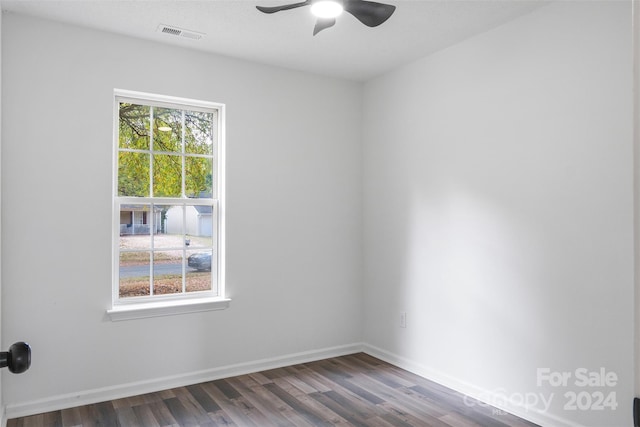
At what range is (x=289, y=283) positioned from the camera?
14.1ft

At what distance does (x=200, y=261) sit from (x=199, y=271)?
→ 9 centimetres

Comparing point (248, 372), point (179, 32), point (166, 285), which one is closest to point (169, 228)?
point (166, 285)

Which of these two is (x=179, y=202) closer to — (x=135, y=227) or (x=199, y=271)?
(x=135, y=227)

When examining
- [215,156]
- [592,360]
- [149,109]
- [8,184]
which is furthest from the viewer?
[215,156]

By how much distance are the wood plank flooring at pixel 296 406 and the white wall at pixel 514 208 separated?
276 mm

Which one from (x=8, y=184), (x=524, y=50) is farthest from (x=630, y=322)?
(x=8, y=184)

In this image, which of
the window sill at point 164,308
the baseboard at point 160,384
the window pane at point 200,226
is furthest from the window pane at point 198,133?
the baseboard at point 160,384

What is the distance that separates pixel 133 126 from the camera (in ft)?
12.2

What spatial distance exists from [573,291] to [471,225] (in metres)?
0.89

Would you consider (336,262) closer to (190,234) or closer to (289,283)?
(289,283)

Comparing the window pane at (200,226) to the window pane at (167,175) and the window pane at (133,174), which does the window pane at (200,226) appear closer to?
the window pane at (167,175)

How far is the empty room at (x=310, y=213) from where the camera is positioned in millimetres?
2855

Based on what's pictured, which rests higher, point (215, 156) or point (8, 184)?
point (215, 156)

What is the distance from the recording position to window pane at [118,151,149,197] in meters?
3.66
